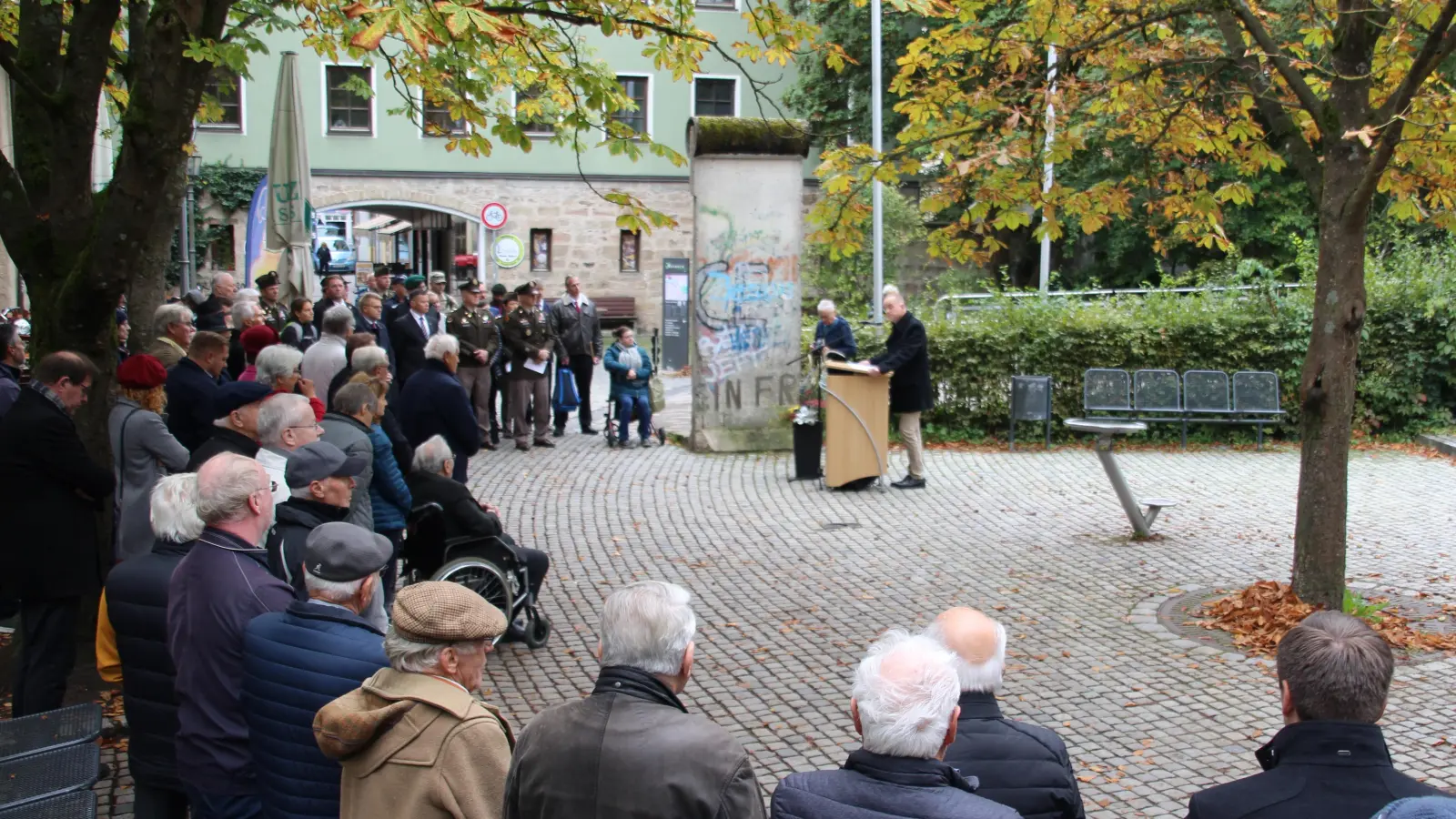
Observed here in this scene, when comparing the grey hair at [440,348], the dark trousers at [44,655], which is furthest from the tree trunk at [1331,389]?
the dark trousers at [44,655]

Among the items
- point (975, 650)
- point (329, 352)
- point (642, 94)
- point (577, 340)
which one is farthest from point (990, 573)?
point (642, 94)

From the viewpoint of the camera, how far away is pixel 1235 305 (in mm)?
16719

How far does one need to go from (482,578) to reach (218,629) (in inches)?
133

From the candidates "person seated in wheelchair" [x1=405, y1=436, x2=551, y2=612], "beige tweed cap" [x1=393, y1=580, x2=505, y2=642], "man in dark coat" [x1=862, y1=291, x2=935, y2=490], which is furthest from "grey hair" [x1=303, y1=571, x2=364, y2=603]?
"man in dark coat" [x1=862, y1=291, x2=935, y2=490]

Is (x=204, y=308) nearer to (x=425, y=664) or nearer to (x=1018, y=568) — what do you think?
(x=1018, y=568)

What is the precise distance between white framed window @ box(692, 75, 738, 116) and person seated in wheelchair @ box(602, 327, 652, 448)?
23.4 metres

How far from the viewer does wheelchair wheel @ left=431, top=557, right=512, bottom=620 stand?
6926 mm

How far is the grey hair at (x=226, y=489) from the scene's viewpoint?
390 cm

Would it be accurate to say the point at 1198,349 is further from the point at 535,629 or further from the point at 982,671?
the point at 982,671

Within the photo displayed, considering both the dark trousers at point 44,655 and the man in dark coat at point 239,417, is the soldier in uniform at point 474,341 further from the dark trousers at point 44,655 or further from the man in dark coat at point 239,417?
the dark trousers at point 44,655

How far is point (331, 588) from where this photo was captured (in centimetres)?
354

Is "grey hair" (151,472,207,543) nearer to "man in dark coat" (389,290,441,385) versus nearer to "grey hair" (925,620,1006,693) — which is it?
"grey hair" (925,620,1006,693)

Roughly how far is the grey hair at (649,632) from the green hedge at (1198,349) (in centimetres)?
1340

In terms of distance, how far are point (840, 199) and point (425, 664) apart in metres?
6.73
